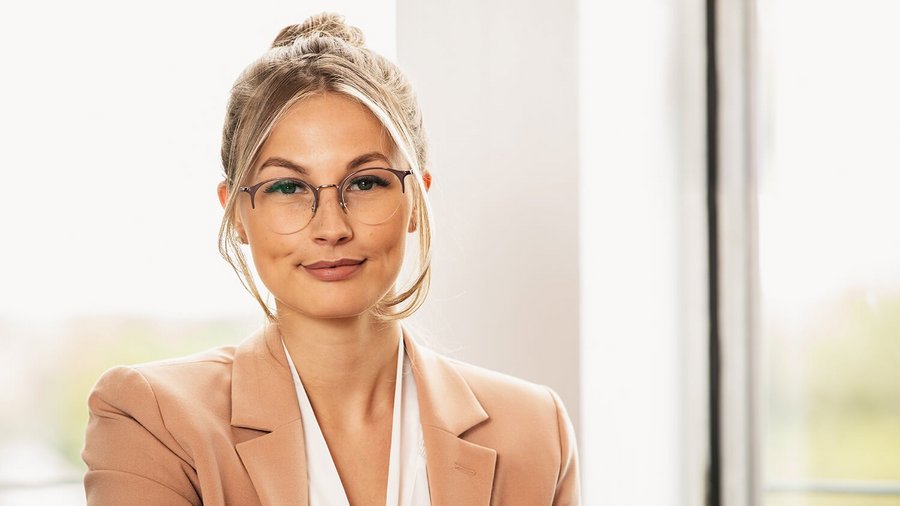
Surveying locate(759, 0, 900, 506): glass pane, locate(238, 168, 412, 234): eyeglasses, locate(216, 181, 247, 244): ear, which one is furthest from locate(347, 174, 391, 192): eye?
locate(759, 0, 900, 506): glass pane

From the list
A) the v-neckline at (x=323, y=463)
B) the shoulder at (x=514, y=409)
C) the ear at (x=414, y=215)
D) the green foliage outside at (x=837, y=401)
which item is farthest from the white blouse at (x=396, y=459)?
the green foliage outside at (x=837, y=401)

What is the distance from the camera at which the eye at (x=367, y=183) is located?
1.63m

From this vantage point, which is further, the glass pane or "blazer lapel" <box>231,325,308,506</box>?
the glass pane

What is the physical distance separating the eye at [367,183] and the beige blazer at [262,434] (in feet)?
0.99

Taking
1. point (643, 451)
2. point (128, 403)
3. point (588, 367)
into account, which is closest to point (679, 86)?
point (588, 367)

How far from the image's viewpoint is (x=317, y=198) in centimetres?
159

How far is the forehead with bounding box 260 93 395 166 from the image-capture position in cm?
160

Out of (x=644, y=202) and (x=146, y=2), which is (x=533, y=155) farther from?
(x=146, y=2)

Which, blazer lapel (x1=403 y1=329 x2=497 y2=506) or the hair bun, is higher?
the hair bun

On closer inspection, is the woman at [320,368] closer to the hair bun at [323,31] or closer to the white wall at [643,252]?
the hair bun at [323,31]

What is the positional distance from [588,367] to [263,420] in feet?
2.87

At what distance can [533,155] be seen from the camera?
2.21 m

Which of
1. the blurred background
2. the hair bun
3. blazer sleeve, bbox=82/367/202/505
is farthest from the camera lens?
the blurred background

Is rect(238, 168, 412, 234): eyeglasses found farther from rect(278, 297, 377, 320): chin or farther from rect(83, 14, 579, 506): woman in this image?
rect(278, 297, 377, 320): chin
